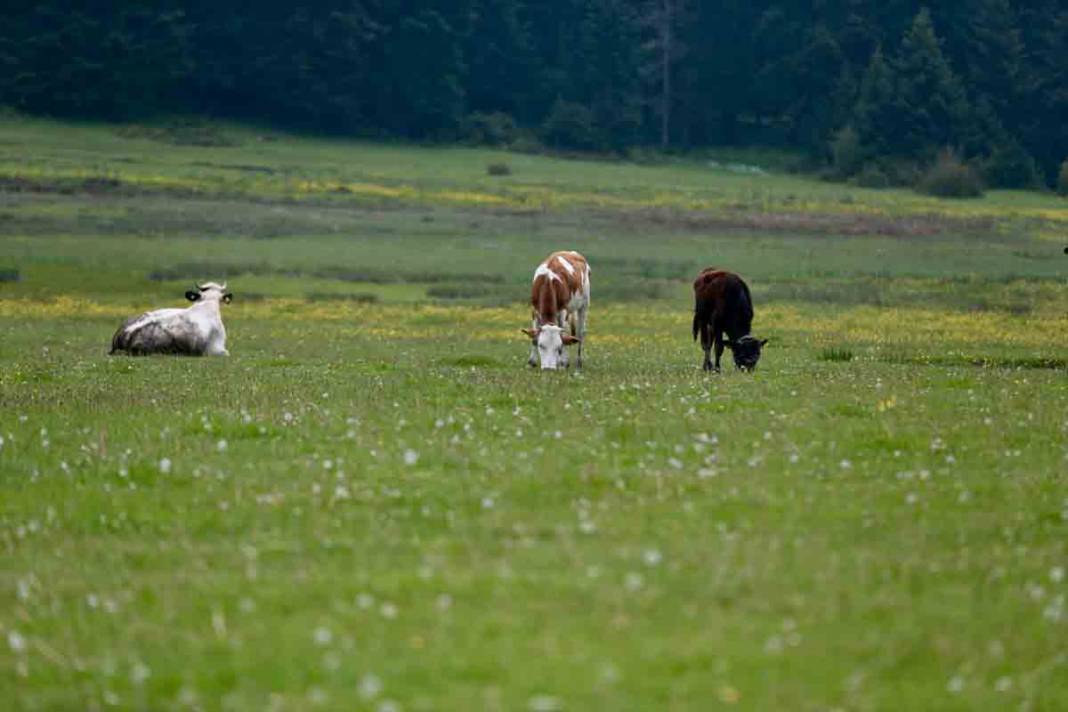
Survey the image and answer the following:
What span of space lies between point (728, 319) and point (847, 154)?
286 ft

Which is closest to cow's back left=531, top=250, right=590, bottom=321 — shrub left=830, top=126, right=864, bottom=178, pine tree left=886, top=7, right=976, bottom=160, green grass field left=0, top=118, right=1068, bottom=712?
green grass field left=0, top=118, right=1068, bottom=712

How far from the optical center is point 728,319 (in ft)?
95.7

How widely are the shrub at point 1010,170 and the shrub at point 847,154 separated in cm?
800

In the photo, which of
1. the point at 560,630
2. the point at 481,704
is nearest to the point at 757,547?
the point at 560,630

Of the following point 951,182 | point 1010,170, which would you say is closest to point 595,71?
point 1010,170

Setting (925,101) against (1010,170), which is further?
(925,101)

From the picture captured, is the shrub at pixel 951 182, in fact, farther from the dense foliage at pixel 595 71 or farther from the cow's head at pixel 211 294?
the cow's head at pixel 211 294

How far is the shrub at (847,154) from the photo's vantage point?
114 meters

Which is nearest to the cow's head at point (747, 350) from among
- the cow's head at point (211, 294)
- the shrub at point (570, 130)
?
the cow's head at point (211, 294)

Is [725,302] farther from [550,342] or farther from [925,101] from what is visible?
[925,101]

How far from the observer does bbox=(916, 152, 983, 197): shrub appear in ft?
335

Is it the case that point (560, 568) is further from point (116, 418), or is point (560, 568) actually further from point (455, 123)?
point (455, 123)

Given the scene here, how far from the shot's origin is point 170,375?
2667cm

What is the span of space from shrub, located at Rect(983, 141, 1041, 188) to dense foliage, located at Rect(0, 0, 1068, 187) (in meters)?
0.17
